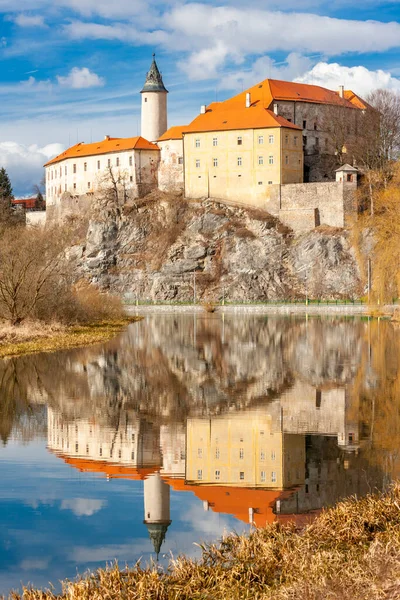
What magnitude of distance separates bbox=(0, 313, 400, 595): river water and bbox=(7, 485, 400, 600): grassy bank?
0.65 meters

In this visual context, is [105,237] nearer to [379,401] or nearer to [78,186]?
[78,186]

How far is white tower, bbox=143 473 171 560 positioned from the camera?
8.61 m

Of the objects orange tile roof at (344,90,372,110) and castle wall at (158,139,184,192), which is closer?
castle wall at (158,139,184,192)

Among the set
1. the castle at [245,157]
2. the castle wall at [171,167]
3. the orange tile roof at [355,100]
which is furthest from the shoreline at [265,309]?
the orange tile roof at [355,100]

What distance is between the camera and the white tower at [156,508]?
339 inches

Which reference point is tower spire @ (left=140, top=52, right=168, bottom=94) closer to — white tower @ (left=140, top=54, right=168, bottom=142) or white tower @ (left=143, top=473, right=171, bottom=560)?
white tower @ (left=140, top=54, right=168, bottom=142)

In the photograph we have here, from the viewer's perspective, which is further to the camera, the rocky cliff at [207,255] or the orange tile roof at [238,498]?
the rocky cliff at [207,255]

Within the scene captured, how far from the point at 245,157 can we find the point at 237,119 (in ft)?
14.1

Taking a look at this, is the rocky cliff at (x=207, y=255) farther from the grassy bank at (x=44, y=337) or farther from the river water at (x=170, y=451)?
the river water at (x=170, y=451)

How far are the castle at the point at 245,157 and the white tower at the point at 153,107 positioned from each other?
10 cm

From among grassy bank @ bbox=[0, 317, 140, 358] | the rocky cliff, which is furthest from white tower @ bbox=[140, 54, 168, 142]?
grassy bank @ bbox=[0, 317, 140, 358]

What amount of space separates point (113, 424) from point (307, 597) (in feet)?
31.0

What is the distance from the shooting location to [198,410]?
55.2ft

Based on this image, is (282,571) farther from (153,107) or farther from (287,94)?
(153,107)
